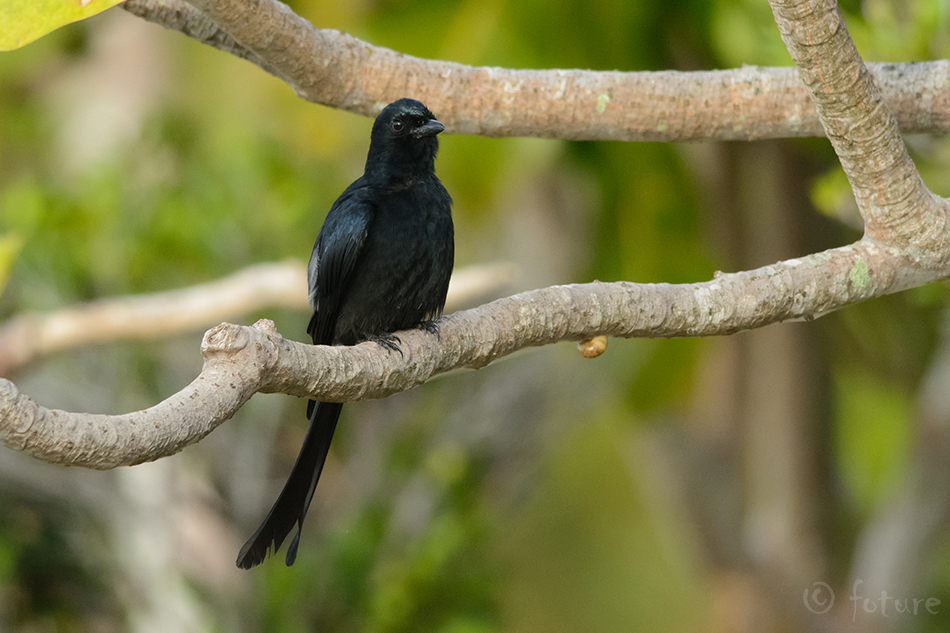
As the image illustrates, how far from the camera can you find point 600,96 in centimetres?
214

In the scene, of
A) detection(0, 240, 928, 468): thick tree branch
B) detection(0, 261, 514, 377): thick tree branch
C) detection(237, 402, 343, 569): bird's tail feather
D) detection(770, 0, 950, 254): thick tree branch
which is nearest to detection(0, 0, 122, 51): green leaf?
detection(0, 240, 928, 468): thick tree branch

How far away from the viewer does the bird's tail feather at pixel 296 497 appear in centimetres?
180

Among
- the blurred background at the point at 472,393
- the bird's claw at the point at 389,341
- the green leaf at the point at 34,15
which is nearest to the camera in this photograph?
the green leaf at the point at 34,15

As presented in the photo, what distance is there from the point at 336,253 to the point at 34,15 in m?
1.09

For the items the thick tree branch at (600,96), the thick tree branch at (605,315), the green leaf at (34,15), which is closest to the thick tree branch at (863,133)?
the thick tree branch at (605,315)

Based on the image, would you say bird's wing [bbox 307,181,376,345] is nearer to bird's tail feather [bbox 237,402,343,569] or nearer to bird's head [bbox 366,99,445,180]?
bird's head [bbox 366,99,445,180]

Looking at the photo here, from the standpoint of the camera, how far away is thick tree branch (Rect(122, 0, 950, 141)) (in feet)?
6.86

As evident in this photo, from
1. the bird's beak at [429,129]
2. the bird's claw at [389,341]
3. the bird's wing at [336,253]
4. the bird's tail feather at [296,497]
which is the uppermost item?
the bird's beak at [429,129]

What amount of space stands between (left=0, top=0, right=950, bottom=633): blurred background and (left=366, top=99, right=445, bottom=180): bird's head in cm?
146


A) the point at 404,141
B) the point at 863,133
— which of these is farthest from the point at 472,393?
the point at 863,133

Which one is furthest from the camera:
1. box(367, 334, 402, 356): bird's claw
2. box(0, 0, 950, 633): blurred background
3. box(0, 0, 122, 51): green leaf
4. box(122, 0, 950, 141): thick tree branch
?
box(0, 0, 950, 633): blurred background

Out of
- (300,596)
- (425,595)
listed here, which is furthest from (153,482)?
(425,595)

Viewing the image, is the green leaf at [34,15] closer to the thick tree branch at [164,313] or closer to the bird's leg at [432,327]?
the bird's leg at [432,327]

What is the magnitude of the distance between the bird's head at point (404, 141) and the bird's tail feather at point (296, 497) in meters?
0.68
